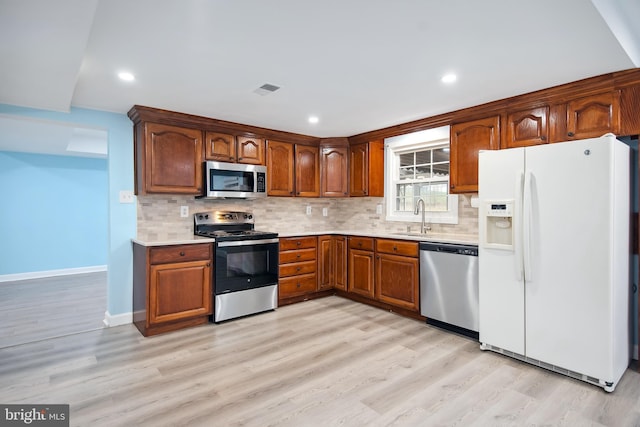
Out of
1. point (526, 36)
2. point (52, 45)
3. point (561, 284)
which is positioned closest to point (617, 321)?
point (561, 284)

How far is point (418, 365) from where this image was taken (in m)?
2.68

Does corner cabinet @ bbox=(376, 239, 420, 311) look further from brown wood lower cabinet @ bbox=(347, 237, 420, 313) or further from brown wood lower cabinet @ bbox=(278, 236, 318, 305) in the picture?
brown wood lower cabinet @ bbox=(278, 236, 318, 305)

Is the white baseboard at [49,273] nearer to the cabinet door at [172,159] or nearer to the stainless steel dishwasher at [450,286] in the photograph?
the cabinet door at [172,159]

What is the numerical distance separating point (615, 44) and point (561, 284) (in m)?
1.59

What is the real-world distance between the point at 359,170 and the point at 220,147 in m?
1.88

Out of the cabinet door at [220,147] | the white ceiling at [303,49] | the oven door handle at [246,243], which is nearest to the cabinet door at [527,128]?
the white ceiling at [303,49]

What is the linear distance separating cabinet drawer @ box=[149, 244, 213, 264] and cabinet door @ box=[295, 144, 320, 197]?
1610 mm

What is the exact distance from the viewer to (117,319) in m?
3.61

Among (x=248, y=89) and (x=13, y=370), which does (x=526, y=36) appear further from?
(x=13, y=370)

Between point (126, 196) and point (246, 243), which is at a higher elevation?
point (126, 196)

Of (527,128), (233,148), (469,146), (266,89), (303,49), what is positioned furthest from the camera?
(233,148)

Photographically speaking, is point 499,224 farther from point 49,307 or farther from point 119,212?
point 49,307

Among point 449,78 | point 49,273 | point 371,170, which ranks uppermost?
point 449,78

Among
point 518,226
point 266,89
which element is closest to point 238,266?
point 266,89
